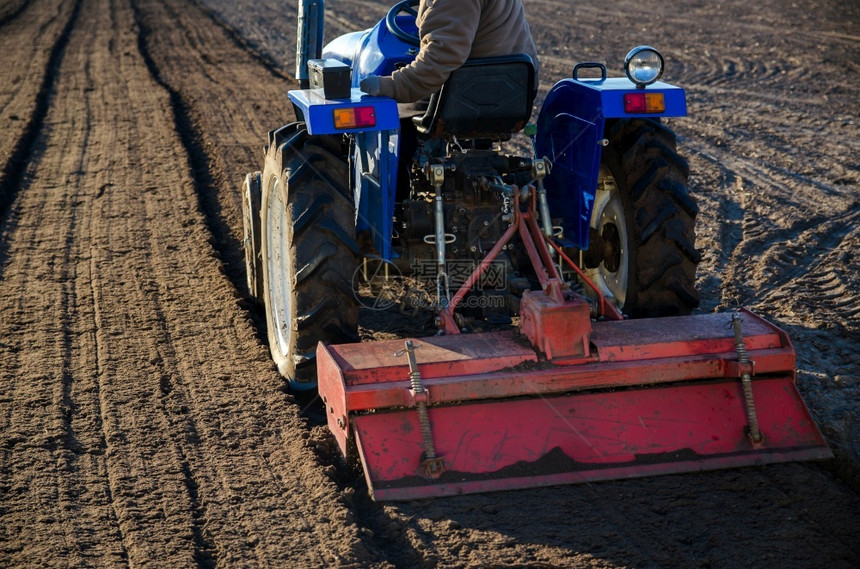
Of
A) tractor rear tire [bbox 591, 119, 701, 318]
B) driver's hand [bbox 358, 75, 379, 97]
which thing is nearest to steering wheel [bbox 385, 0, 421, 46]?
driver's hand [bbox 358, 75, 379, 97]

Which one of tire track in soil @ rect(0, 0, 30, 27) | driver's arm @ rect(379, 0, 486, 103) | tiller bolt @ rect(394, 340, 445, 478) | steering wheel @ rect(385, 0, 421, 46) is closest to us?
tiller bolt @ rect(394, 340, 445, 478)

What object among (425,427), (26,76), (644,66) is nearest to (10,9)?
(26,76)

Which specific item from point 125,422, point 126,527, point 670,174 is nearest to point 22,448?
point 125,422

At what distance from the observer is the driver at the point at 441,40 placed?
13.0 feet

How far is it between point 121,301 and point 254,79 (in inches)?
310

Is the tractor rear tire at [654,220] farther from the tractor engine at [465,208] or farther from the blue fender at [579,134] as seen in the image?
the tractor engine at [465,208]

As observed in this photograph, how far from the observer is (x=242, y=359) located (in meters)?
4.89

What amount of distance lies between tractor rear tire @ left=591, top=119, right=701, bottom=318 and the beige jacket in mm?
782

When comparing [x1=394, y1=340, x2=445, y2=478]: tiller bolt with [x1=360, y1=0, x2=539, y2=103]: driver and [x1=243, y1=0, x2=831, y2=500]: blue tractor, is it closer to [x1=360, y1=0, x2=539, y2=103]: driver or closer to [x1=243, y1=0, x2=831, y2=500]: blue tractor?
[x1=243, y1=0, x2=831, y2=500]: blue tractor

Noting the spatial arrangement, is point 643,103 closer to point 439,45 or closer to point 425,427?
point 439,45

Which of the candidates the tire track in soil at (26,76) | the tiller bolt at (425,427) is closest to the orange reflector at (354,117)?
the tiller bolt at (425,427)

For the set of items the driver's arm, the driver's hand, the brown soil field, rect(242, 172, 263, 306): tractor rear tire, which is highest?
the driver's arm

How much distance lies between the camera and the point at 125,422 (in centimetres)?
424

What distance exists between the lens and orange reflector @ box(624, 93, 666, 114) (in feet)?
14.0
